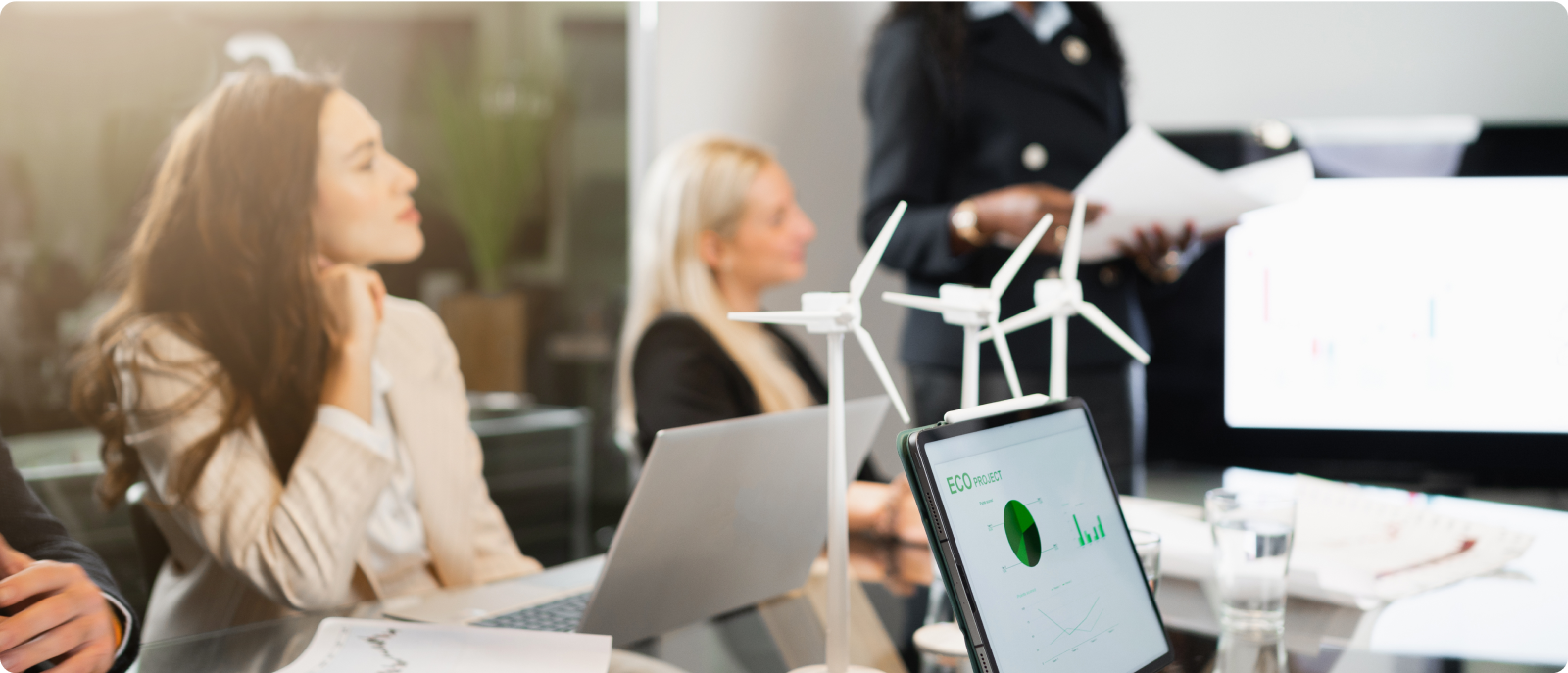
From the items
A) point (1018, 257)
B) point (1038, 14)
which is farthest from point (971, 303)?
point (1038, 14)

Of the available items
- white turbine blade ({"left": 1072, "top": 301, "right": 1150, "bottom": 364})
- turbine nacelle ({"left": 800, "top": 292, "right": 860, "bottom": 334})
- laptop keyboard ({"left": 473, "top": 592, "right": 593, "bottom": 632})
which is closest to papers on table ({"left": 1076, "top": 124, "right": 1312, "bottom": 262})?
white turbine blade ({"left": 1072, "top": 301, "right": 1150, "bottom": 364})

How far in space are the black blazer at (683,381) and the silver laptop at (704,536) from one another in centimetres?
40

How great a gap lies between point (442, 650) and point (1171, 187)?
1137mm

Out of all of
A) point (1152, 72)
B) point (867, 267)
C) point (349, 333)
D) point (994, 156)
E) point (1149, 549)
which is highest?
point (1152, 72)

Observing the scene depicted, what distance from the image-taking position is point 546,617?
98 cm

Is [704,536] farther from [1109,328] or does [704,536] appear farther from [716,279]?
[716,279]

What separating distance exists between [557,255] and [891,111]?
2.18ft

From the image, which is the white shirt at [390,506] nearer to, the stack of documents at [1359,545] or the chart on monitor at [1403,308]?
the stack of documents at [1359,545]

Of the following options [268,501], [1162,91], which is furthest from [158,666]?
[1162,91]

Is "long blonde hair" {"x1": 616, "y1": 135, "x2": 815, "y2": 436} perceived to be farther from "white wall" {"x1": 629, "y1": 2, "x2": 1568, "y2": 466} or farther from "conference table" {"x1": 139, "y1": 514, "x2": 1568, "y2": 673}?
"conference table" {"x1": 139, "y1": 514, "x2": 1568, "y2": 673}

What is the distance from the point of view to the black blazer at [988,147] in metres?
1.89

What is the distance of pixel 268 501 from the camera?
49.9 inches

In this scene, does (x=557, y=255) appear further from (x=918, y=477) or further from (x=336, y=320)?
(x=918, y=477)

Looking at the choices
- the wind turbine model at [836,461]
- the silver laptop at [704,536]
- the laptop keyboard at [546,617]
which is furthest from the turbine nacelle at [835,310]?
the laptop keyboard at [546,617]
